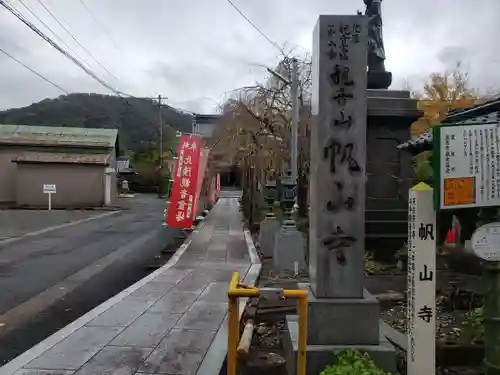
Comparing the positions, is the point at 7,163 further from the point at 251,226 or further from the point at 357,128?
the point at 357,128

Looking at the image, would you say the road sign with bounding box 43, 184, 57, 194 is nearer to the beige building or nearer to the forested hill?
the beige building

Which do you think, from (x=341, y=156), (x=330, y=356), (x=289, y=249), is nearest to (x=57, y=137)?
(x=289, y=249)

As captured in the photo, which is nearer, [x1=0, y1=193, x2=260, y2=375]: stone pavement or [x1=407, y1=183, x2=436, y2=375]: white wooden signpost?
[x1=407, y1=183, x2=436, y2=375]: white wooden signpost

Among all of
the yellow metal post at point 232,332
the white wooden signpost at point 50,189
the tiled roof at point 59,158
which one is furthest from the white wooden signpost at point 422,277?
the tiled roof at point 59,158

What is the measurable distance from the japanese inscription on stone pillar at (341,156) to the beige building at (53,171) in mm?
34195

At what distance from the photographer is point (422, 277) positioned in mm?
4059

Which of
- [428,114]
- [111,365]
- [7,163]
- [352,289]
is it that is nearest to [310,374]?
[352,289]

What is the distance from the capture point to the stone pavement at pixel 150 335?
5715mm

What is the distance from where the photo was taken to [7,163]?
1496 inches

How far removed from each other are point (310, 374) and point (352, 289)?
891 mm

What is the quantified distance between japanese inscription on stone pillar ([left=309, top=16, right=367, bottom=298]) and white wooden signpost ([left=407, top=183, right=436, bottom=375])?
0.85 m

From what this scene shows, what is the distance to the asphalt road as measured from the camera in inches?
313

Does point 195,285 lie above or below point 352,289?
below

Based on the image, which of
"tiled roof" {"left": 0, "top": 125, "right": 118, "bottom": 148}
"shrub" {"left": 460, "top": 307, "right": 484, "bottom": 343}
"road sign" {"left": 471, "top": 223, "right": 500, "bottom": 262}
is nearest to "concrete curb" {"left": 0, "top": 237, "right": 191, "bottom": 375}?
"road sign" {"left": 471, "top": 223, "right": 500, "bottom": 262}
